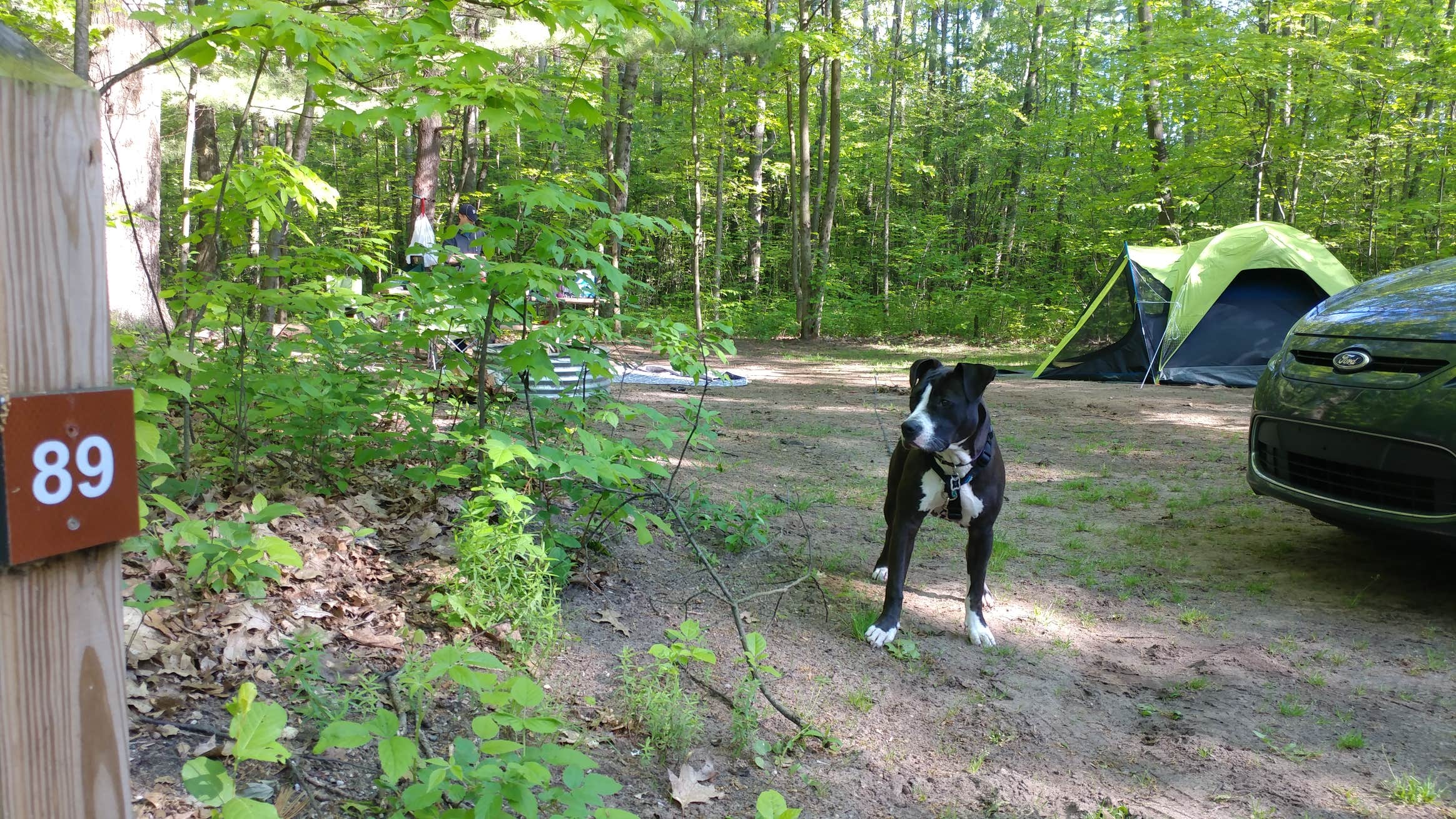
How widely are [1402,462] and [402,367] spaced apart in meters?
4.26

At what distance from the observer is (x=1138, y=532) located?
5.07 metres

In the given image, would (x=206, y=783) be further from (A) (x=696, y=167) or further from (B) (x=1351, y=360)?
(A) (x=696, y=167)

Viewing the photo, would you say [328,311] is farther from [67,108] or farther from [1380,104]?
[1380,104]

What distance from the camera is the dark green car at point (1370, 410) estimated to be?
3.36 metres

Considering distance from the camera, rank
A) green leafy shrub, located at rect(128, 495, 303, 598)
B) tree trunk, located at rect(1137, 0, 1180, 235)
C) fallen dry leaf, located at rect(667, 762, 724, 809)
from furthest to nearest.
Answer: tree trunk, located at rect(1137, 0, 1180, 235)
fallen dry leaf, located at rect(667, 762, 724, 809)
green leafy shrub, located at rect(128, 495, 303, 598)

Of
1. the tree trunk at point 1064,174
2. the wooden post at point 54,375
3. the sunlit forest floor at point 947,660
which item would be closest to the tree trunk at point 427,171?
the sunlit forest floor at point 947,660

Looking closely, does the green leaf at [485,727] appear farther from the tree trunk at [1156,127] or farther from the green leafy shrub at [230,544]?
the tree trunk at [1156,127]

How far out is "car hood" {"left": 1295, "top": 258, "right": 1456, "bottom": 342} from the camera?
3553 mm

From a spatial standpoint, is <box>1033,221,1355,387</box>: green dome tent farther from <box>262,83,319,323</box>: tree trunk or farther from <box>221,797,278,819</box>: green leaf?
<box>221,797,278,819</box>: green leaf

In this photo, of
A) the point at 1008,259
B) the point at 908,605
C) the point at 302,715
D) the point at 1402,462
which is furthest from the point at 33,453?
the point at 1008,259

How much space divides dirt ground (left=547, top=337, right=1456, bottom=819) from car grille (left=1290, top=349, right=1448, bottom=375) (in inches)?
43.4

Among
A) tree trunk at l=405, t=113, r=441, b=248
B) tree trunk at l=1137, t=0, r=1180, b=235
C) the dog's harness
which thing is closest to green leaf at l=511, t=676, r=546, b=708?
the dog's harness

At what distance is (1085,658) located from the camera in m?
3.52

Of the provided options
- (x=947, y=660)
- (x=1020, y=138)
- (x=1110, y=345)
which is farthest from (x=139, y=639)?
(x=1020, y=138)
